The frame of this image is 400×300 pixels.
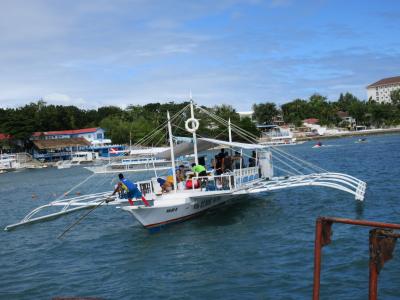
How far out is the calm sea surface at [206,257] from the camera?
12805 mm

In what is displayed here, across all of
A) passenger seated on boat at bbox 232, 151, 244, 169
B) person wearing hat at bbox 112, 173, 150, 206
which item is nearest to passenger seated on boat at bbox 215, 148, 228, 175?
passenger seated on boat at bbox 232, 151, 244, 169

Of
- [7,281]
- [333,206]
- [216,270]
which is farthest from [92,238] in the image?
[333,206]

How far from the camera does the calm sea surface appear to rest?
42.0 feet

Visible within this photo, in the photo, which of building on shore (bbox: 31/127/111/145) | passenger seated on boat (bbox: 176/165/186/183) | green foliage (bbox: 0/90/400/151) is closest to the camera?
passenger seated on boat (bbox: 176/165/186/183)

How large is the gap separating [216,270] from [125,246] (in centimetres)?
498

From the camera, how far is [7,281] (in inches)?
594

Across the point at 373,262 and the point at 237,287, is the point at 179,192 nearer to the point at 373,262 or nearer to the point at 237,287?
the point at 237,287

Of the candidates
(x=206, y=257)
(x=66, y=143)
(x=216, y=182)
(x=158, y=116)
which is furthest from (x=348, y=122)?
(x=206, y=257)

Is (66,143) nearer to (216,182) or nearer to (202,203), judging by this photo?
(202,203)

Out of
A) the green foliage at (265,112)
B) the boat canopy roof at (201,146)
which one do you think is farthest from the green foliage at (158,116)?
the boat canopy roof at (201,146)

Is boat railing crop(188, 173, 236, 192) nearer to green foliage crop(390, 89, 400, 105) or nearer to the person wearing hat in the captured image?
the person wearing hat

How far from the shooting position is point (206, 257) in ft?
51.2

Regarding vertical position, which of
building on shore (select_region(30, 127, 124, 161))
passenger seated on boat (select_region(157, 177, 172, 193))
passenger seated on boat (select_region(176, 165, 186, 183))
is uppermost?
building on shore (select_region(30, 127, 124, 161))

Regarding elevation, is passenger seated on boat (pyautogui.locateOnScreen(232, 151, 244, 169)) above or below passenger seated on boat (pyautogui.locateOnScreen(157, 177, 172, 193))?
above
